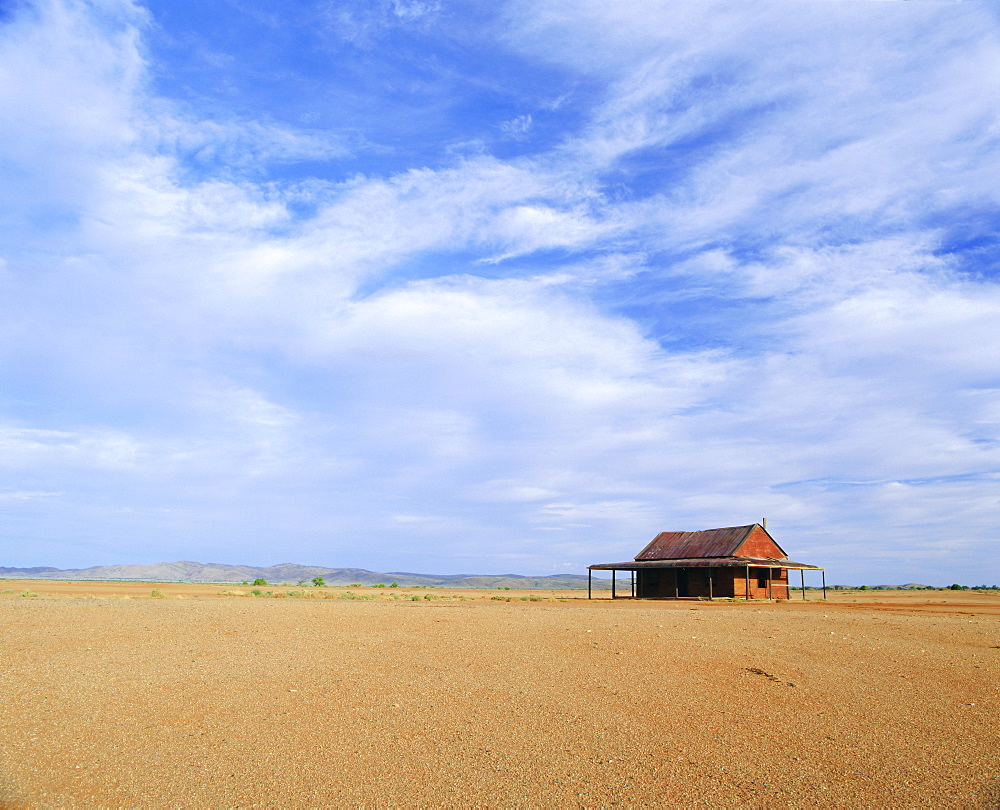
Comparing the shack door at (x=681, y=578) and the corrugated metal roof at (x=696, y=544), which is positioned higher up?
the corrugated metal roof at (x=696, y=544)

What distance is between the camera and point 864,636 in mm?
15195

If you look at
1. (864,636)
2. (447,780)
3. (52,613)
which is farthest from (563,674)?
(52,613)

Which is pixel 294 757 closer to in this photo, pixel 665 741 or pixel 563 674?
pixel 665 741

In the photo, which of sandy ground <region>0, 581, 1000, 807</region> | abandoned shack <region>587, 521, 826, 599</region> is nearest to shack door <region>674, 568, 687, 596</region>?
abandoned shack <region>587, 521, 826, 599</region>

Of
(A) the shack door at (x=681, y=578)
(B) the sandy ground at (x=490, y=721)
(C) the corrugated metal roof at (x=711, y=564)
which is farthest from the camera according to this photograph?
(A) the shack door at (x=681, y=578)

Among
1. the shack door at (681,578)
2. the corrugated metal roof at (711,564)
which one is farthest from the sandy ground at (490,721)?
the shack door at (681,578)

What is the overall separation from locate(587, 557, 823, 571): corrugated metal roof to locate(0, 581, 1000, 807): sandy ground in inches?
1079

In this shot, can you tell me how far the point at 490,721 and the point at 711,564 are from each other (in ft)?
117

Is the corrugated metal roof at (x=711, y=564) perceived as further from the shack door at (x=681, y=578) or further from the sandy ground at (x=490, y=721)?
the sandy ground at (x=490, y=721)

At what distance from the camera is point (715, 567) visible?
136 ft

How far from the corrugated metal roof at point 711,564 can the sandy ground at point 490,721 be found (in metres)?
27.4

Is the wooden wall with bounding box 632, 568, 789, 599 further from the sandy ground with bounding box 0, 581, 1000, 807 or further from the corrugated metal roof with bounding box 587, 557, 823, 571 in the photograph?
the sandy ground with bounding box 0, 581, 1000, 807

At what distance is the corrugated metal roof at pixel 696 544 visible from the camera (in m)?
45.1

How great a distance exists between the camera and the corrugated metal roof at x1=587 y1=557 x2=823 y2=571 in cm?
4050
